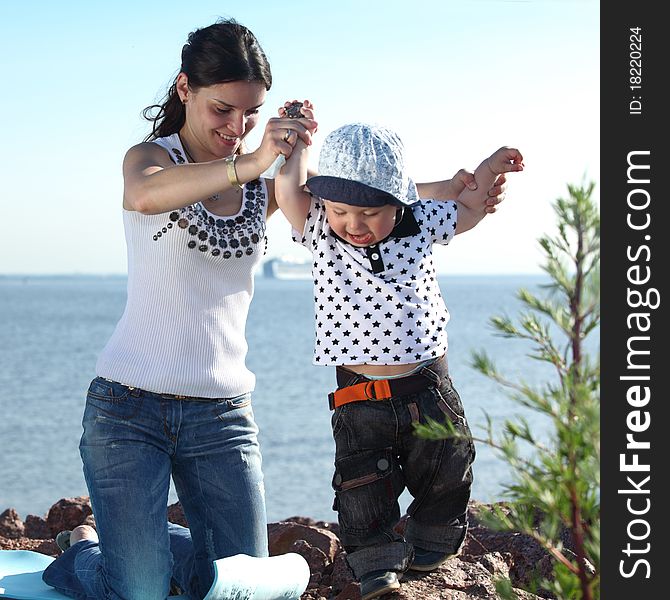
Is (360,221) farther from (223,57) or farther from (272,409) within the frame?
(272,409)

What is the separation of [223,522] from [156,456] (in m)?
0.34

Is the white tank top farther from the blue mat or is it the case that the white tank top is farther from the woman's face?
the blue mat

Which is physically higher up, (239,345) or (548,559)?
(239,345)

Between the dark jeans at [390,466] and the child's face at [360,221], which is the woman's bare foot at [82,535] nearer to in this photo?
the dark jeans at [390,466]

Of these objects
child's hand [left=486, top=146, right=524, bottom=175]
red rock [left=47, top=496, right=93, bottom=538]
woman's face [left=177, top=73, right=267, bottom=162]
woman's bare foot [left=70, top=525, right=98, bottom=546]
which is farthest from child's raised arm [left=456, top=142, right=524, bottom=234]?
red rock [left=47, top=496, right=93, bottom=538]

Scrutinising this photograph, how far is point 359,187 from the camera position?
335 centimetres

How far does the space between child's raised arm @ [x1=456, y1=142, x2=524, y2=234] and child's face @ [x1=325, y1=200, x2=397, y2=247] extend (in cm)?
35

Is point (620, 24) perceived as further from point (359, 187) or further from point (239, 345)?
point (239, 345)

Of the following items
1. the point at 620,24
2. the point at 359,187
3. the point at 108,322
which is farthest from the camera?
the point at 108,322

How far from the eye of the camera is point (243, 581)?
3555 millimetres

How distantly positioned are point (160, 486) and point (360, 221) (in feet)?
3.43

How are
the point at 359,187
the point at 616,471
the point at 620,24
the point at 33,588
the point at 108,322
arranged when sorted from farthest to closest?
the point at 108,322, the point at 33,588, the point at 359,187, the point at 620,24, the point at 616,471

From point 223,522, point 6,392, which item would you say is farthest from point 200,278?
point 6,392

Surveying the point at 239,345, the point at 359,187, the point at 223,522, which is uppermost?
the point at 359,187
